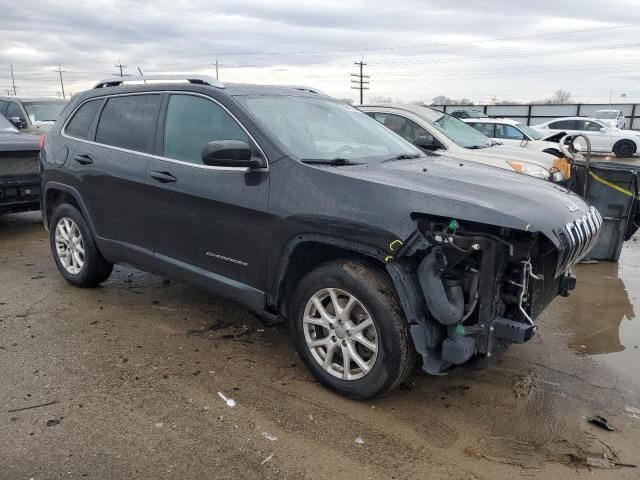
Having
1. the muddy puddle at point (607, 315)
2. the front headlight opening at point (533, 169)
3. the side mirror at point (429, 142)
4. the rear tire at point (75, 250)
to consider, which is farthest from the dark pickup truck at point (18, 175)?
the muddy puddle at point (607, 315)

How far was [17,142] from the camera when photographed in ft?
25.8

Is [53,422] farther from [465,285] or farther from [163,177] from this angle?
[465,285]

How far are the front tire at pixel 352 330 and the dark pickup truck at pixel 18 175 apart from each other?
5.70m

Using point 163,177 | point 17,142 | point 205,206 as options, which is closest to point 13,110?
point 17,142

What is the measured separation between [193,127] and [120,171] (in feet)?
2.79

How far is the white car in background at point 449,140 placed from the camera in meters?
7.98

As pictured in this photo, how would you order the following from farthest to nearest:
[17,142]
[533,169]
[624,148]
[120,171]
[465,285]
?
[624,148], [533,169], [17,142], [120,171], [465,285]

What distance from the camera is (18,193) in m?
7.71

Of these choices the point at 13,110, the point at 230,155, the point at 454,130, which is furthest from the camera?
the point at 13,110

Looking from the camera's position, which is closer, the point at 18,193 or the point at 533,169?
the point at 18,193

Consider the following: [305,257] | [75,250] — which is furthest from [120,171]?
[305,257]

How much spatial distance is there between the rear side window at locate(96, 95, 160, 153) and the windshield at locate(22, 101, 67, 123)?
29.4ft

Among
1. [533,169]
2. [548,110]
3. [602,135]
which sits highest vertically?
[548,110]

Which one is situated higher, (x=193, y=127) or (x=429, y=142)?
(x=193, y=127)
